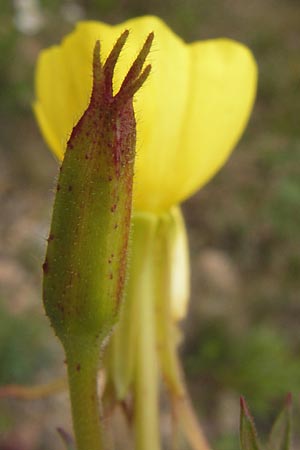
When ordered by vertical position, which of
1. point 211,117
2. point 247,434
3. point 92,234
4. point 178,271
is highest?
point 211,117

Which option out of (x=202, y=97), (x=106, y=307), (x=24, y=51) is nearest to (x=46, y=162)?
(x=24, y=51)

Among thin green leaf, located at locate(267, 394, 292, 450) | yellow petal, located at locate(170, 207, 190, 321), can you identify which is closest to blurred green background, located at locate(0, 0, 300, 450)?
yellow petal, located at locate(170, 207, 190, 321)

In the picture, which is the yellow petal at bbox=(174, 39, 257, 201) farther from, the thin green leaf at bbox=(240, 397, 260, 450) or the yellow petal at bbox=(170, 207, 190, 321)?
the thin green leaf at bbox=(240, 397, 260, 450)

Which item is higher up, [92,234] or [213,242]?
[213,242]

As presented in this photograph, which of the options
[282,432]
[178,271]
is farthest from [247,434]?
[178,271]

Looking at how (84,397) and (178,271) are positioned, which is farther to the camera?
(178,271)

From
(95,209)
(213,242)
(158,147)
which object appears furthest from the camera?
(213,242)

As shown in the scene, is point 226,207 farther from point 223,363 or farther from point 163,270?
point 163,270

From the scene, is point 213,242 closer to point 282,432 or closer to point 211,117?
point 211,117
